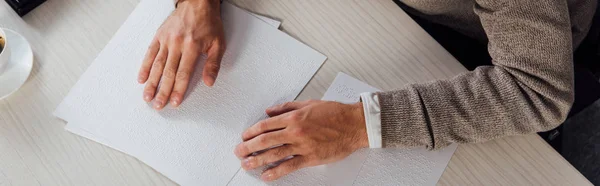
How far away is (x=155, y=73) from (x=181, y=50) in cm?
7

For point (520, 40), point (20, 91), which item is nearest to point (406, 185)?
point (520, 40)

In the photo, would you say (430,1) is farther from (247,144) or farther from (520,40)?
(247,144)

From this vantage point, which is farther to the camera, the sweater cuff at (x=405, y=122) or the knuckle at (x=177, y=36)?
the knuckle at (x=177, y=36)

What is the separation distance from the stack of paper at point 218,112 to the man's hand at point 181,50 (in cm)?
2

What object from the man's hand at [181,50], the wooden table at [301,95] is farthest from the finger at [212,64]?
the wooden table at [301,95]

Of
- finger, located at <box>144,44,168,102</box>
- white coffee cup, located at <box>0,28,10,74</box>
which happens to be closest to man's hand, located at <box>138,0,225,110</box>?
finger, located at <box>144,44,168,102</box>

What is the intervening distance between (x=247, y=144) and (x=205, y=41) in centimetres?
22

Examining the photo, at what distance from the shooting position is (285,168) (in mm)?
890

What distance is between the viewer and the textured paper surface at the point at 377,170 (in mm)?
894

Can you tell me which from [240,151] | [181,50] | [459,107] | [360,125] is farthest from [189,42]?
[459,107]

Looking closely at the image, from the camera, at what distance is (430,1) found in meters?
1.06

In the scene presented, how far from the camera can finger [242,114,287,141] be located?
0.91m

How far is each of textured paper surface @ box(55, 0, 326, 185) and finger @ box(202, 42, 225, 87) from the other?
0.01 meters

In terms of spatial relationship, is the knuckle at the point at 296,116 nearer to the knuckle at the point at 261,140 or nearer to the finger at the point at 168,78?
the knuckle at the point at 261,140
